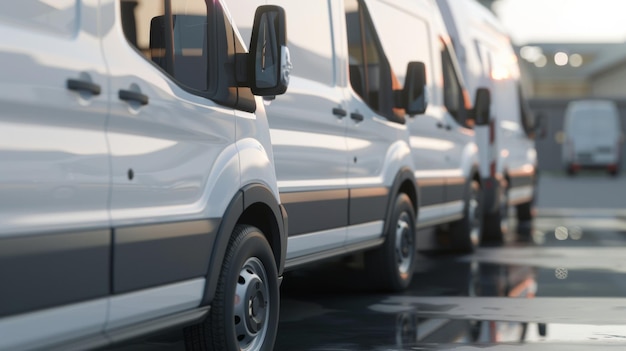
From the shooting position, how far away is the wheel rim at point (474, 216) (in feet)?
43.8

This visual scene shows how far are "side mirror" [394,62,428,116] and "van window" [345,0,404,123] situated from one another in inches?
4.0

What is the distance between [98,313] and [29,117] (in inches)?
33.5

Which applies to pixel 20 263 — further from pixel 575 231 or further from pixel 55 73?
pixel 575 231

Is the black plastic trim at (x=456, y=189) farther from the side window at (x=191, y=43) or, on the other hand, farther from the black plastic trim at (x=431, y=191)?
the side window at (x=191, y=43)

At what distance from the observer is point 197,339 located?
232 inches

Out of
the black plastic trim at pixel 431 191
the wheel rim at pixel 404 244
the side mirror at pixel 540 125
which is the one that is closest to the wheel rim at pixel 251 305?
the wheel rim at pixel 404 244

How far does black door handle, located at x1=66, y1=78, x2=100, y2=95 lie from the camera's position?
4.44m

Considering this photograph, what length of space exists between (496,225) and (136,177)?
10649 millimetres

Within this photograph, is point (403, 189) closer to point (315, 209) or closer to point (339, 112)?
point (339, 112)

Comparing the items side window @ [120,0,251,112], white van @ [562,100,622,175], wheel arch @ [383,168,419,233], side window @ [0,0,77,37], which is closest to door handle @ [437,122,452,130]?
wheel arch @ [383,168,419,233]

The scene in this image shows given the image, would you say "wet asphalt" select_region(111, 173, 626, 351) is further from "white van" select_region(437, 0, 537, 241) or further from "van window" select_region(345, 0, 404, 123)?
"van window" select_region(345, 0, 404, 123)

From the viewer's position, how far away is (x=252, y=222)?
638 cm

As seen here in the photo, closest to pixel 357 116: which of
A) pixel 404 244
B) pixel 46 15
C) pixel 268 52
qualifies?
pixel 404 244

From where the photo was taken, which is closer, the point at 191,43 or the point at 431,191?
the point at 191,43
